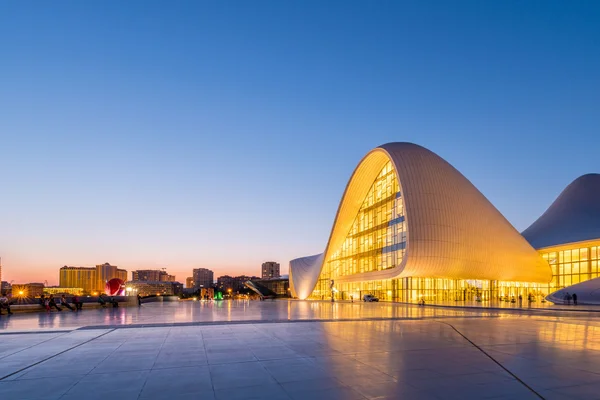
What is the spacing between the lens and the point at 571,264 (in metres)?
64.2

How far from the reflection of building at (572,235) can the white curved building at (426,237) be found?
2.29 m

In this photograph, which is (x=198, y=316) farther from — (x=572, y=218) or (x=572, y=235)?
(x=572, y=218)

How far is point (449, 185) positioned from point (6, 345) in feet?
176

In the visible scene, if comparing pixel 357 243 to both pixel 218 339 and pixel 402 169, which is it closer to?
pixel 402 169

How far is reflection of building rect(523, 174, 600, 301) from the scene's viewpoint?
6112cm

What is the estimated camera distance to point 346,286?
73.9 metres

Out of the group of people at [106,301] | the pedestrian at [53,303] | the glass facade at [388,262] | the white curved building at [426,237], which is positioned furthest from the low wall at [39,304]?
the white curved building at [426,237]

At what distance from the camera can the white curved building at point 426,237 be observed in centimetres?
5378

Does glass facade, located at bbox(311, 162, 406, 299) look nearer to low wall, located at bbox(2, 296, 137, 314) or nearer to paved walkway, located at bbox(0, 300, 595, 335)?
paved walkway, located at bbox(0, 300, 595, 335)

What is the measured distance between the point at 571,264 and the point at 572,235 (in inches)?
175

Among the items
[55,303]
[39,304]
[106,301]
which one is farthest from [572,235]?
[39,304]

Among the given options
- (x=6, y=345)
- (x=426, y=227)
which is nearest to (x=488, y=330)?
→ (x=6, y=345)

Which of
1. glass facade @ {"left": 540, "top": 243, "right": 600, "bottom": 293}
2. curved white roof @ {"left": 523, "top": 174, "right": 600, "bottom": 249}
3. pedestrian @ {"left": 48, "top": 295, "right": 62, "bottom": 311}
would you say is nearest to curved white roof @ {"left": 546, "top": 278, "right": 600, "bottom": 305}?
glass facade @ {"left": 540, "top": 243, "right": 600, "bottom": 293}

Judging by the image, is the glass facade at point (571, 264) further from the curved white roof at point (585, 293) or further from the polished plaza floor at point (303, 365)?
the polished plaza floor at point (303, 365)
